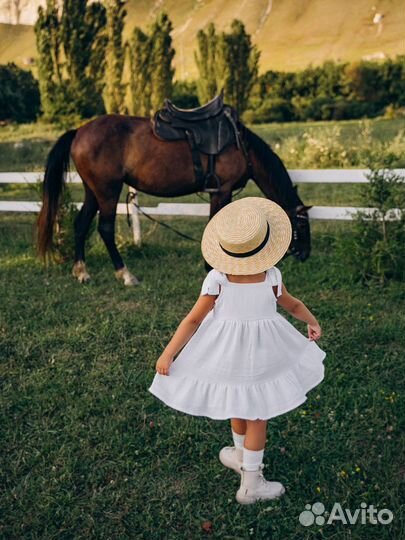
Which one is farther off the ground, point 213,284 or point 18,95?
point 18,95

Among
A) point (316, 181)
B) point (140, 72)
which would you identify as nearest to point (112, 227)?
point (316, 181)

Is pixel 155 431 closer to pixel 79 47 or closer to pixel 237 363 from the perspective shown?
pixel 237 363

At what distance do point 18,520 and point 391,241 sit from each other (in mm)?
4259

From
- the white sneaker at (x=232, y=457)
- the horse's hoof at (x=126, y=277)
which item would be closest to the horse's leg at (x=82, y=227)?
the horse's hoof at (x=126, y=277)

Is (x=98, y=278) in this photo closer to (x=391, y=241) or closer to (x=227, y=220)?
(x=391, y=241)

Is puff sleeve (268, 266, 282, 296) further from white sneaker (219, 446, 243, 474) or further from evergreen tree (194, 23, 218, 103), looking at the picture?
evergreen tree (194, 23, 218, 103)

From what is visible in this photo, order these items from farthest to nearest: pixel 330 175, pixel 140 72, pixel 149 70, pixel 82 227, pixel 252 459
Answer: pixel 149 70 < pixel 140 72 < pixel 330 175 < pixel 82 227 < pixel 252 459

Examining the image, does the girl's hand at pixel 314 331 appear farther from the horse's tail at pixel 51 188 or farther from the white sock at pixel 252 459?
the horse's tail at pixel 51 188

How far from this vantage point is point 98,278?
19.4 ft

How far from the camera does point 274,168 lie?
228 inches

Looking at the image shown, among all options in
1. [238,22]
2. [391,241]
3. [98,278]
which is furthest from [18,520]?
[238,22]

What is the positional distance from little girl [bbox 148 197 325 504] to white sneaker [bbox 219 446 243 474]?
0.78 ft

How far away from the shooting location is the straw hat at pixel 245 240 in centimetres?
218

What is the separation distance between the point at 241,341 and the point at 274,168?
3.83 metres
